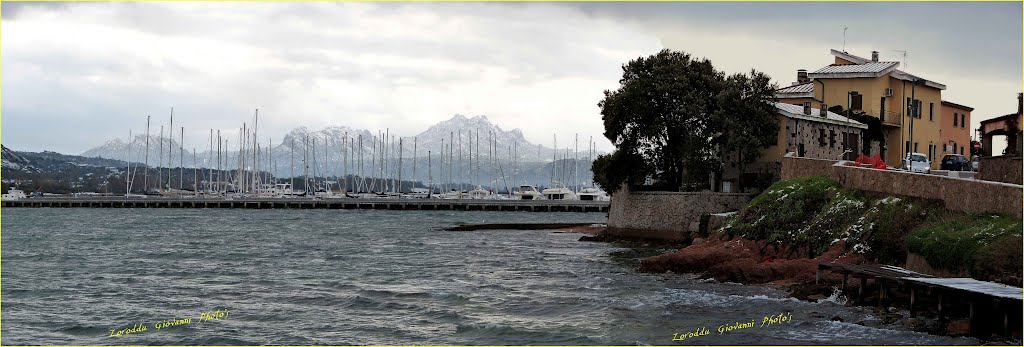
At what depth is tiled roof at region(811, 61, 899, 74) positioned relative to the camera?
249 feet

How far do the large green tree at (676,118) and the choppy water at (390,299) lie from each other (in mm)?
8172

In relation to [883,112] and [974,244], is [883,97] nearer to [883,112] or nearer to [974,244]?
[883,112]

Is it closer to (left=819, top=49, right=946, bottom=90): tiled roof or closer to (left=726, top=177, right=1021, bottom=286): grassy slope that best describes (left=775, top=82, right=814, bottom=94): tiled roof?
(left=819, top=49, right=946, bottom=90): tiled roof

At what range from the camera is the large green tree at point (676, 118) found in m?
66.6

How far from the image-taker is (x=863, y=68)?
253 feet

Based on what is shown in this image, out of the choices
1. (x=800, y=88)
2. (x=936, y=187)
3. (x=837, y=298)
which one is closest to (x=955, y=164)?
(x=800, y=88)

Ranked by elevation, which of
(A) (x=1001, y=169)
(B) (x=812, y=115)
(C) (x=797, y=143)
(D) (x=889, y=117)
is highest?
(D) (x=889, y=117)

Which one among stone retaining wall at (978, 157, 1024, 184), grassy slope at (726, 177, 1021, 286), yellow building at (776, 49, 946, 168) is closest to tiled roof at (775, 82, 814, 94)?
yellow building at (776, 49, 946, 168)

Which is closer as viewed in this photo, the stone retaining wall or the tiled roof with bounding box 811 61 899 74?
the stone retaining wall

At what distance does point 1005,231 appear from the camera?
3148cm

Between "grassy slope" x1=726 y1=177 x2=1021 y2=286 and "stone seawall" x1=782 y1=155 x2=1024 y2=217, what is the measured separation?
458mm

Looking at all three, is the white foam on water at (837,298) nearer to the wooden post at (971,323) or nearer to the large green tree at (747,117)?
the wooden post at (971,323)

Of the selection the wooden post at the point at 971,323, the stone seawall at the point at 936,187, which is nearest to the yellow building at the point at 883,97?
the stone seawall at the point at 936,187

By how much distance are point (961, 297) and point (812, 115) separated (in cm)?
4467
